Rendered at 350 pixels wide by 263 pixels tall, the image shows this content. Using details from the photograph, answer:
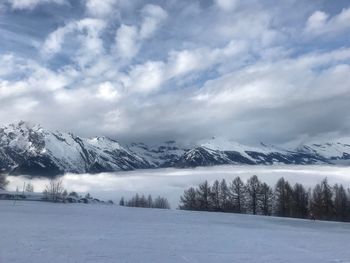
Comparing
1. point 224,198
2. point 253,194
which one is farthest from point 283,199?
point 224,198

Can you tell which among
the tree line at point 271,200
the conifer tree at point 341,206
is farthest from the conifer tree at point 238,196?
the conifer tree at point 341,206

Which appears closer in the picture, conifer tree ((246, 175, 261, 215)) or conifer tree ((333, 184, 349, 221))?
conifer tree ((333, 184, 349, 221))

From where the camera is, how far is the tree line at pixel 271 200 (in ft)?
415

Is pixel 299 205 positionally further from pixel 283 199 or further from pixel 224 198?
pixel 224 198

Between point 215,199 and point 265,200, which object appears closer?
point 265,200

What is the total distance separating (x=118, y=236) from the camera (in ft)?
146

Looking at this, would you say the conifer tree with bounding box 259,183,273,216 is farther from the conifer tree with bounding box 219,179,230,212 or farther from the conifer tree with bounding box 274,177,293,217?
the conifer tree with bounding box 219,179,230,212

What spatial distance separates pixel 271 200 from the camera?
141 m

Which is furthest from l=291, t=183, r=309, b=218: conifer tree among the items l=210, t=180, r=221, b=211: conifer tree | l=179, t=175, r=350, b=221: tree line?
l=210, t=180, r=221, b=211: conifer tree

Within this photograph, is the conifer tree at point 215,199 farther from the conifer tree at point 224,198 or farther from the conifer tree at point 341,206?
the conifer tree at point 341,206

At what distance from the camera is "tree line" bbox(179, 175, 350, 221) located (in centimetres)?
12656

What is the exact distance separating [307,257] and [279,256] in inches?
91.1

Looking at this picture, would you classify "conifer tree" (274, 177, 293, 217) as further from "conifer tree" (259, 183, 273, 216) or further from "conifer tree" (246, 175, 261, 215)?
"conifer tree" (246, 175, 261, 215)

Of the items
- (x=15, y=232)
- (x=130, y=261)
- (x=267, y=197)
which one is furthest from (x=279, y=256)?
(x=267, y=197)
